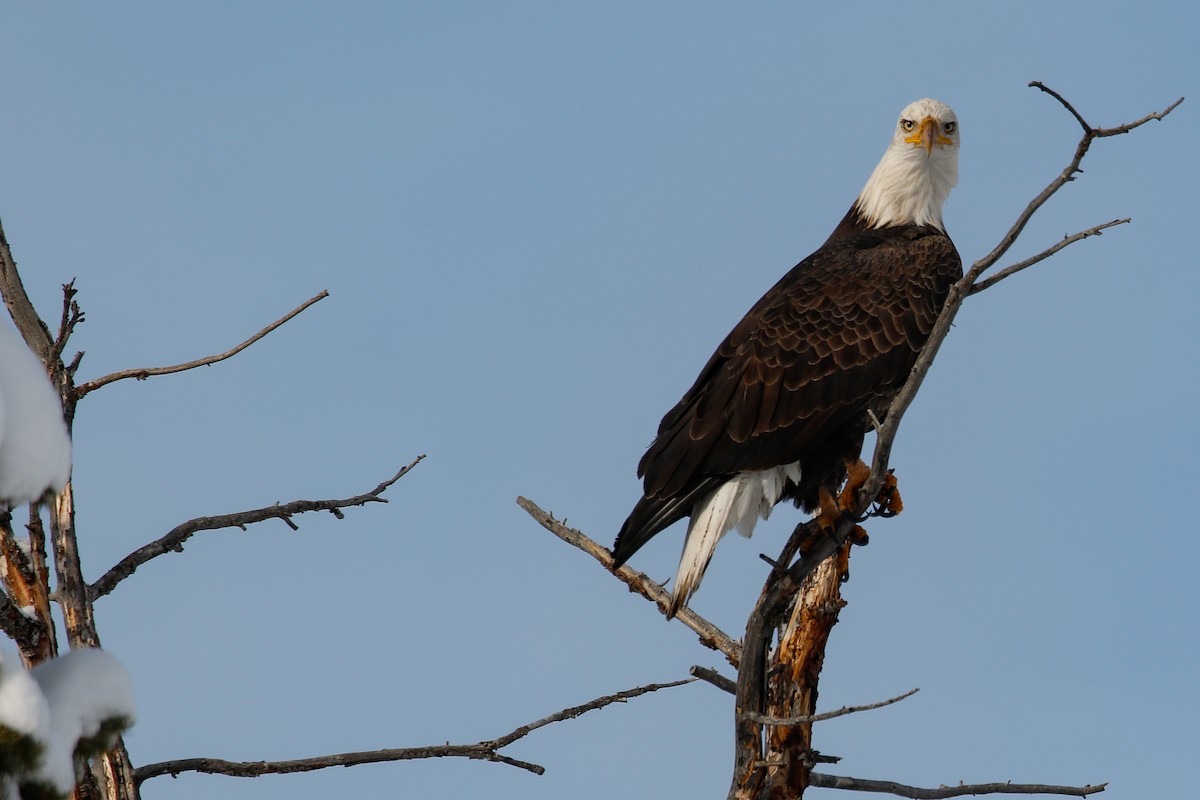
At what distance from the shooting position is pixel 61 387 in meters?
5.81

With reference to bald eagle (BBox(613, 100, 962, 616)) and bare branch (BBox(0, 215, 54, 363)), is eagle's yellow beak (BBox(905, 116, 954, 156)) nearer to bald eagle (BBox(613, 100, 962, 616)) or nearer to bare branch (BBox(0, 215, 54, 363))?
bald eagle (BBox(613, 100, 962, 616))

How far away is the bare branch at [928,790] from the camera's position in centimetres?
649

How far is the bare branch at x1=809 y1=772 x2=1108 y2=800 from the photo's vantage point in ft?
21.3

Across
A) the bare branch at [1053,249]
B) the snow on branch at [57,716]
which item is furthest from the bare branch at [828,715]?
the snow on branch at [57,716]

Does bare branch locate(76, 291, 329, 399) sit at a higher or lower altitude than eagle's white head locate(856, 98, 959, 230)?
lower

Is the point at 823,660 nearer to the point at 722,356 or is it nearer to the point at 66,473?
the point at 722,356

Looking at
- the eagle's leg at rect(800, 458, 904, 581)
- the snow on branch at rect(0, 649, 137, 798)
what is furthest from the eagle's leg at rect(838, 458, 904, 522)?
the snow on branch at rect(0, 649, 137, 798)

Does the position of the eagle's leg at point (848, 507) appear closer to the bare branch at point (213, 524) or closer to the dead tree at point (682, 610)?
the dead tree at point (682, 610)

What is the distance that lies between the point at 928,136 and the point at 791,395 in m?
2.38

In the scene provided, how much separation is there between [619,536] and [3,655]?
4181 millimetres

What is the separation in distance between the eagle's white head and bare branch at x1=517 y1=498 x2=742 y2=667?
2.76 metres

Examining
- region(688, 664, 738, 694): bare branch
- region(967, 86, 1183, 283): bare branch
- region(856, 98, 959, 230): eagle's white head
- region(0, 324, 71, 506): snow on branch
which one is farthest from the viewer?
region(856, 98, 959, 230): eagle's white head

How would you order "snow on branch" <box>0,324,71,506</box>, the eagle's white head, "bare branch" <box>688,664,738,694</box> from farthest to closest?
1. the eagle's white head
2. "bare branch" <box>688,664,738,694</box>
3. "snow on branch" <box>0,324,71,506</box>

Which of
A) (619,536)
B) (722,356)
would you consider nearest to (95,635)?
(619,536)
